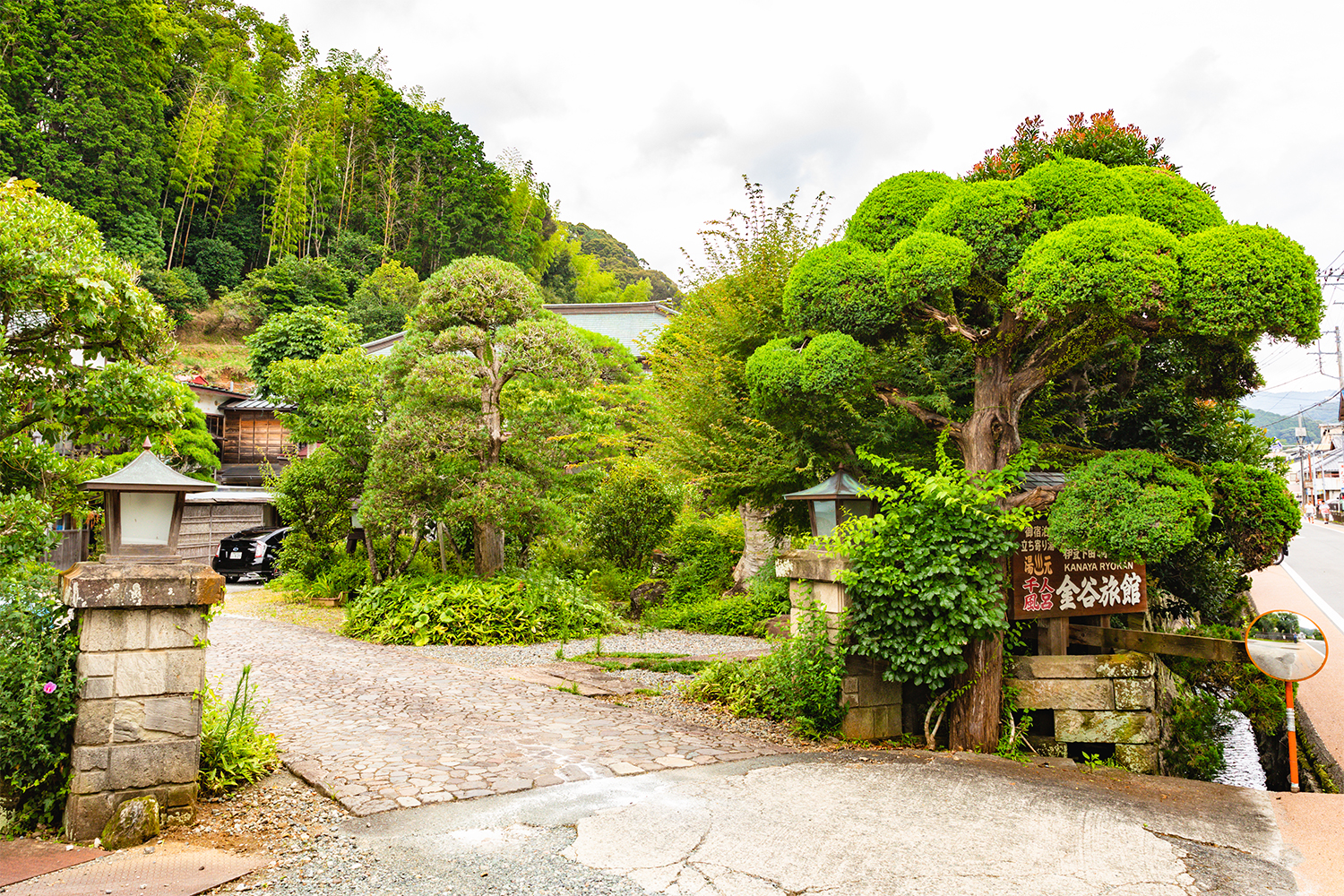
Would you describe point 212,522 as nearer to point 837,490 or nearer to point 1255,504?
point 837,490

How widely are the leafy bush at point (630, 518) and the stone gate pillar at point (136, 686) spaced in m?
10.7

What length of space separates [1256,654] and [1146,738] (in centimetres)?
152

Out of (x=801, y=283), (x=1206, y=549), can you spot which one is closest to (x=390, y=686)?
(x=801, y=283)

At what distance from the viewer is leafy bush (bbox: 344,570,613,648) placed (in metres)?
10.5

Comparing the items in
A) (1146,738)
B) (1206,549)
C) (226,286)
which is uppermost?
(226,286)

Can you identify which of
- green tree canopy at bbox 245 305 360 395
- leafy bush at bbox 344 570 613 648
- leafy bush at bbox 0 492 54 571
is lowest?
leafy bush at bbox 344 570 613 648

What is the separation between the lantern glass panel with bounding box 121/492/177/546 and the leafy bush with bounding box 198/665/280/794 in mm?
859

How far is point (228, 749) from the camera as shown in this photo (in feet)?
14.5

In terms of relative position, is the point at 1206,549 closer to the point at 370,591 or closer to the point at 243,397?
the point at 370,591

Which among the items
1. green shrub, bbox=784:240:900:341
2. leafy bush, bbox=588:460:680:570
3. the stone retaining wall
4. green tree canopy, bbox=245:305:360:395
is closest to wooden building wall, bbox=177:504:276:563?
green tree canopy, bbox=245:305:360:395

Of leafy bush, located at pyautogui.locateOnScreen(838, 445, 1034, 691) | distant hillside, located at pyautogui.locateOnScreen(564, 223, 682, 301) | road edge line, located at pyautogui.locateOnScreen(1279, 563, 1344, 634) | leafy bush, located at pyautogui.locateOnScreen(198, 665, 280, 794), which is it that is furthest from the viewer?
distant hillside, located at pyautogui.locateOnScreen(564, 223, 682, 301)

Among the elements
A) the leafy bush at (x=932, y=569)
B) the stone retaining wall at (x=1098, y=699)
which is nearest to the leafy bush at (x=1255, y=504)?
the stone retaining wall at (x=1098, y=699)

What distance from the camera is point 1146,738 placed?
6480 mm

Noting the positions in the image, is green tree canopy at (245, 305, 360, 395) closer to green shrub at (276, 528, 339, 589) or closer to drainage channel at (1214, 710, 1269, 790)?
green shrub at (276, 528, 339, 589)
